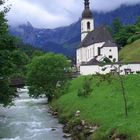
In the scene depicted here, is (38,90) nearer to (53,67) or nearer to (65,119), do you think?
(53,67)

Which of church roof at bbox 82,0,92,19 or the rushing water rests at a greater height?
church roof at bbox 82,0,92,19

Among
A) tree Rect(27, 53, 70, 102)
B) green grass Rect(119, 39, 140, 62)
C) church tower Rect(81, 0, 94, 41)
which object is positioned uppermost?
church tower Rect(81, 0, 94, 41)

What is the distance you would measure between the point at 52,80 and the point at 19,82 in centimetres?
4778

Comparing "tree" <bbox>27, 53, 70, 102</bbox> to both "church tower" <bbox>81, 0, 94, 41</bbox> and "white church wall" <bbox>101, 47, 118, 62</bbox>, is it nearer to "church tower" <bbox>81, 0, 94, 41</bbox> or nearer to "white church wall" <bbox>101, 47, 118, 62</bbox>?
"white church wall" <bbox>101, 47, 118, 62</bbox>

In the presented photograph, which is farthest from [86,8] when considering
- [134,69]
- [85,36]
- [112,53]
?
[134,69]

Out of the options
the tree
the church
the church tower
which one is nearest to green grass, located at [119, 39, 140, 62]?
the church

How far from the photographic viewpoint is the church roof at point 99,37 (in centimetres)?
13275

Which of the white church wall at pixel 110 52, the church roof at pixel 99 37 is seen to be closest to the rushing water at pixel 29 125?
the white church wall at pixel 110 52

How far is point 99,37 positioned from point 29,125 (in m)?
89.2

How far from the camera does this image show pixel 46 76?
80.2 metres

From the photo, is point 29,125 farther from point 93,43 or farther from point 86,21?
point 86,21

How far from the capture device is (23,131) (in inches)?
1775

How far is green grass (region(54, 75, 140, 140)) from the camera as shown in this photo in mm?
34500

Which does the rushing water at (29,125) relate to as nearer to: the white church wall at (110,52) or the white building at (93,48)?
the white building at (93,48)
